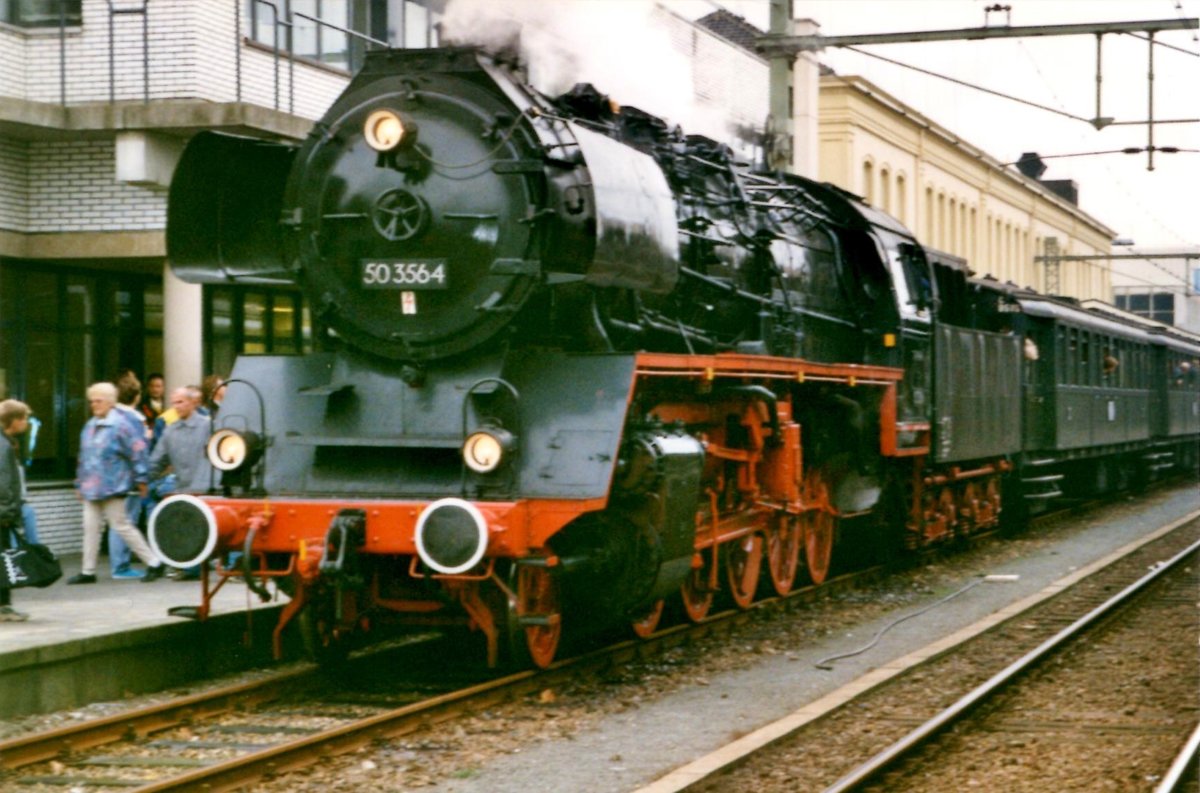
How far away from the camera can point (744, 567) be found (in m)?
11.8

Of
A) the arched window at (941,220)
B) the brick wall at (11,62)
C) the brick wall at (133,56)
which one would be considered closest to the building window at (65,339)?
the brick wall at (11,62)

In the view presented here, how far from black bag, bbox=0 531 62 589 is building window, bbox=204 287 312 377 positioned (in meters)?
5.61

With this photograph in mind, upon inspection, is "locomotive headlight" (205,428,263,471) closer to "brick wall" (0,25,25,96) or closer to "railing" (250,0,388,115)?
"railing" (250,0,388,115)

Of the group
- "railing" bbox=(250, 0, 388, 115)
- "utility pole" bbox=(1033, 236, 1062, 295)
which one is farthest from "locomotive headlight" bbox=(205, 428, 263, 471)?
"utility pole" bbox=(1033, 236, 1062, 295)

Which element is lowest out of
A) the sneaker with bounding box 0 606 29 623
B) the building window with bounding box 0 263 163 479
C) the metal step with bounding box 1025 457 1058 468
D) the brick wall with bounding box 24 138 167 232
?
the sneaker with bounding box 0 606 29 623

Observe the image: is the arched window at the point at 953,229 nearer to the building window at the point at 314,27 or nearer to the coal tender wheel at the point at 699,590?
the building window at the point at 314,27

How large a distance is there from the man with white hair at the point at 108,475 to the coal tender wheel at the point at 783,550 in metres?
4.48

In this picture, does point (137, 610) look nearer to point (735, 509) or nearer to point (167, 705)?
point (167, 705)

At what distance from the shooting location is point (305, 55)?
15586 millimetres

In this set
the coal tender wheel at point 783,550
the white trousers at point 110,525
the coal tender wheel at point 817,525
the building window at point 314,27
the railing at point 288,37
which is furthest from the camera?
the building window at point 314,27

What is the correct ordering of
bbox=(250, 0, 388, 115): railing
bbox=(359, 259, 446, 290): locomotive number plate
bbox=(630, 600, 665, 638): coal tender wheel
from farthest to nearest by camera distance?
bbox=(250, 0, 388, 115): railing
bbox=(630, 600, 665, 638): coal tender wheel
bbox=(359, 259, 446, 290): locomotive number plate

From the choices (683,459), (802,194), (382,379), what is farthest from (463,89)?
(802,194)

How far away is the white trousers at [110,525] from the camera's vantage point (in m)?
11.7

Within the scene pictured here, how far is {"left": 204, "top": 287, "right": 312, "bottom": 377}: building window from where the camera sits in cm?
1560
